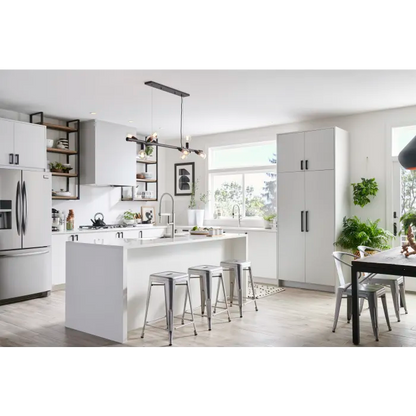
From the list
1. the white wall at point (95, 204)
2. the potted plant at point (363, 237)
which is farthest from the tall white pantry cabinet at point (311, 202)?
the white wall at point (95, 204)

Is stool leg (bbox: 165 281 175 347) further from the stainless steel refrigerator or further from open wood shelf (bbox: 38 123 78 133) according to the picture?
open wood shelf (bbox: 38 123 78 133)

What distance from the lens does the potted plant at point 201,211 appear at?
748 cm

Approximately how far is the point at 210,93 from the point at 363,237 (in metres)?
2.72

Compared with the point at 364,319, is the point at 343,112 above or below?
above

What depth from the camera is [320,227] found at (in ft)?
18.8

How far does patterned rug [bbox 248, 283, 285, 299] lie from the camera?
5.40 metres

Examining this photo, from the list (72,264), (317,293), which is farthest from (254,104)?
(72,264)

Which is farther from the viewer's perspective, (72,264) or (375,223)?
(375,223)

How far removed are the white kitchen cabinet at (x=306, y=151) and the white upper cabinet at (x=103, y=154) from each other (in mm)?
2513

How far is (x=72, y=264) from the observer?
3791 millimetres
